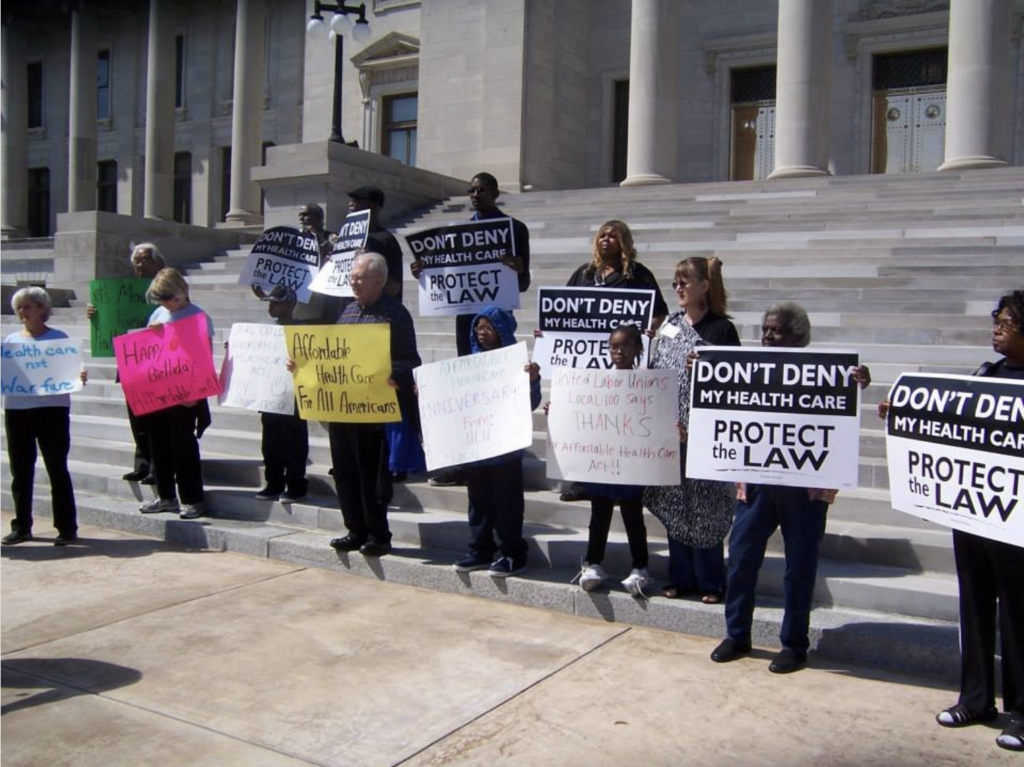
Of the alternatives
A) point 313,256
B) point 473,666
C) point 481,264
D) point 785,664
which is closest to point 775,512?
point 785,664

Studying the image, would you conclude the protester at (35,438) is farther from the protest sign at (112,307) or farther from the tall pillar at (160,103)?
the tall pillar at (160,103)

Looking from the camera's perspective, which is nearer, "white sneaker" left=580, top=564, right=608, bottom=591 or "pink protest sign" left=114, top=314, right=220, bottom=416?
"white sneaker" left=580, top=564, right=608, bottom=591

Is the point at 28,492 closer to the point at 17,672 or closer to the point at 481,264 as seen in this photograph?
the point at 17,672

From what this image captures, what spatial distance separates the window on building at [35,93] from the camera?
40.4 metres

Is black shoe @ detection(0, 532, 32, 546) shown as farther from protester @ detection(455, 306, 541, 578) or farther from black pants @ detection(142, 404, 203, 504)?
protester @ detection(455, 306, 541, 578)

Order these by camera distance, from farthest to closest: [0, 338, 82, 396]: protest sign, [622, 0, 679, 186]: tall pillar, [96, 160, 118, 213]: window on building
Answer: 1. [96, 160, 118, 213]: window on building
2. [622, 0, 679, 186]: tall pillar
3. [0, 338, 82, 396]: protest sign

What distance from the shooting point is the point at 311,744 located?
407cm

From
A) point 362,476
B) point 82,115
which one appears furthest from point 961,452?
point 82,115

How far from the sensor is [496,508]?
614 centimetres

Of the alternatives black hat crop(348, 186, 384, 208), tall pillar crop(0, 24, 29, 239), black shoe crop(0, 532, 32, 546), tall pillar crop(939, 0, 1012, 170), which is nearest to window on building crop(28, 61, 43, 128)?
tall pillar crop(0, 24, 29, 239)

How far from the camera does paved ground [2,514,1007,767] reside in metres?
3.99

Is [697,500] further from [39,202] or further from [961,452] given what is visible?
[39,202]

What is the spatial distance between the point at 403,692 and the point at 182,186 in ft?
116

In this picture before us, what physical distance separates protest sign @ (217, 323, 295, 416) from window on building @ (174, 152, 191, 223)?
3130 centimetres
